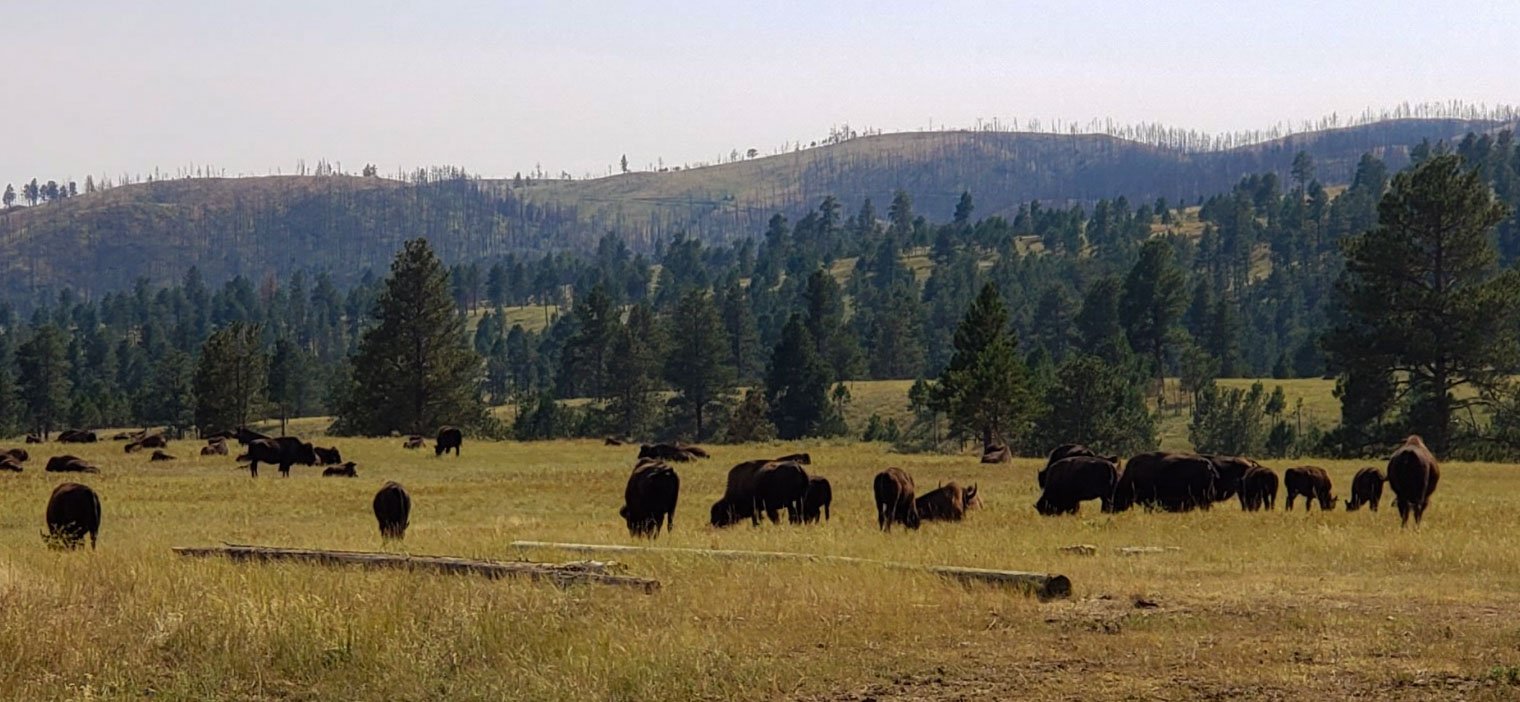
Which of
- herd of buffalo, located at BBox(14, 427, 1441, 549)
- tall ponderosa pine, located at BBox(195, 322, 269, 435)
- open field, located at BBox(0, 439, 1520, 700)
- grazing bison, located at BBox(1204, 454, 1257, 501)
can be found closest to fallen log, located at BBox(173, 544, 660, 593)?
open field, located at BBox(0, 439, 1520, 700)

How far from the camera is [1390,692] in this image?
1054cm

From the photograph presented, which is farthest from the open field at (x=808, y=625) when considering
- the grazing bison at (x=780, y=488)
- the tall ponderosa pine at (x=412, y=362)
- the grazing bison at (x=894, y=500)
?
the tall ponderosa pine at (x=412, y=362)

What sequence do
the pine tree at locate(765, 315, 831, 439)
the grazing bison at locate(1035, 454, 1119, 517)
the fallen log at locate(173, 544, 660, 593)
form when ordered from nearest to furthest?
the fallen log at locate(173, 544, 660, 593)
the grazing bison at locate(1035, 454, 1119, 517)
the pine tree at locate(765, 315, 831, 439)

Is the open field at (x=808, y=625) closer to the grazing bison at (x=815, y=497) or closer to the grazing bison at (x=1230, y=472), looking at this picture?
the grazing bison at (x=815, y=497)

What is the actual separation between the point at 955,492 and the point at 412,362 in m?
68.7

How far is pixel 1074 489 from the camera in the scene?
29031mm

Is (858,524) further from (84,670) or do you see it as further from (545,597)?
(84,670)

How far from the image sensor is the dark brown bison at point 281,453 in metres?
50.5

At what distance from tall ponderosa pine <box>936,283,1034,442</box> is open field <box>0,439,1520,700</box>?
44.9 metres

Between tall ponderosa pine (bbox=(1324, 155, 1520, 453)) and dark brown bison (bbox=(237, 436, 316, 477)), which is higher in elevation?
tall ponderosa pine (bbox=(1324, 155, 1520, 453))

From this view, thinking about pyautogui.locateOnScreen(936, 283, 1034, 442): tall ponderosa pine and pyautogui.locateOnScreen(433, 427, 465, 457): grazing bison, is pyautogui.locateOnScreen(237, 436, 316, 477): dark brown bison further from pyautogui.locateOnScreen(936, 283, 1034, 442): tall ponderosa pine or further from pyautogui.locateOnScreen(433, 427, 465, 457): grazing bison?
pyautogui.locateOnScreen(936, 283, 1034, 442): tall ponderosa pine

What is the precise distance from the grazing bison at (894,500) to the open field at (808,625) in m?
3.80

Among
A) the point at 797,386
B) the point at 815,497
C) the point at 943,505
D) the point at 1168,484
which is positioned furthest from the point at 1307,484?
the point at 797,386

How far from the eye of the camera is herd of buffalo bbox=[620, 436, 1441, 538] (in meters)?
25.8
